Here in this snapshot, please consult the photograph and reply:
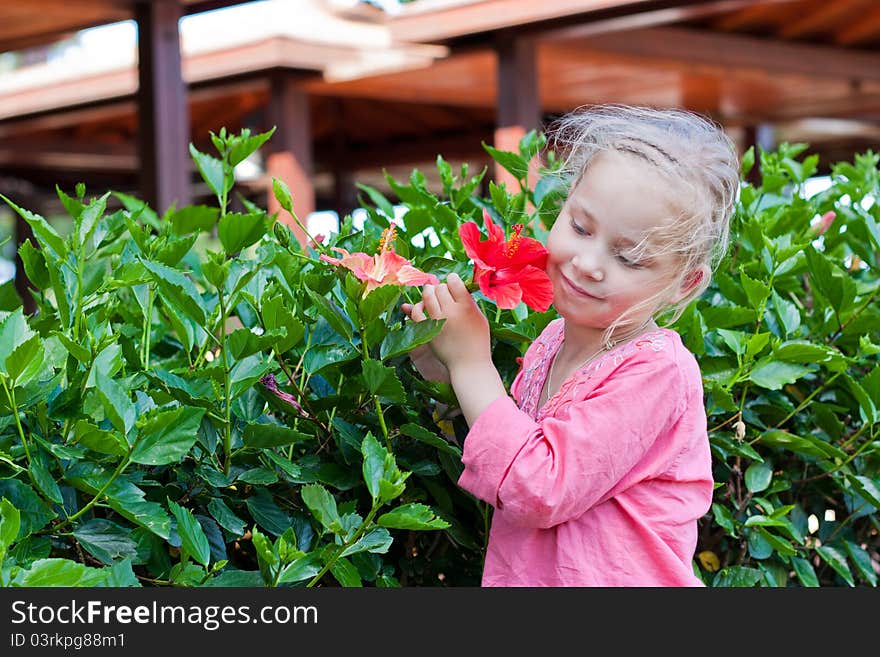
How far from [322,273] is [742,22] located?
5.24m

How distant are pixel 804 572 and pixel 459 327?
0.76 meters

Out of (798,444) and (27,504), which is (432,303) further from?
(798,444)

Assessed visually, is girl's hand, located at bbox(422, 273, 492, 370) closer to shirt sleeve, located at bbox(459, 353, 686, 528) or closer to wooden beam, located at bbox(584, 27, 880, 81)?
shirt sleeve, located at bbox(459, 353, 686, 528)

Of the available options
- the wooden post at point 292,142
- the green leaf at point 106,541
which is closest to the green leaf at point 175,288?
the green leaf at point 106,541

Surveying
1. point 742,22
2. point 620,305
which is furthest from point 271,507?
point 742,22

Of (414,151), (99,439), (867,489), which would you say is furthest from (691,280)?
(414,151)

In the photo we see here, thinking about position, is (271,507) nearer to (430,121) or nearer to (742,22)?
(742,22)

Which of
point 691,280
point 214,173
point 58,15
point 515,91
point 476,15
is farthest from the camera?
point 515,91

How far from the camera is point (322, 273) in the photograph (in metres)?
1.22

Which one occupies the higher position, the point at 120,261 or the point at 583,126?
the point at 583,126

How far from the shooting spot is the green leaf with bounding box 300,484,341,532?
1.03 m

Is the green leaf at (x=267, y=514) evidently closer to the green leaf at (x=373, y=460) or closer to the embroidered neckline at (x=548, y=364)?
the green leaf at (x=373, y=460)

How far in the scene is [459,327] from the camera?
117cm

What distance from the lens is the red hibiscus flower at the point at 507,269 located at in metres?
1.13
